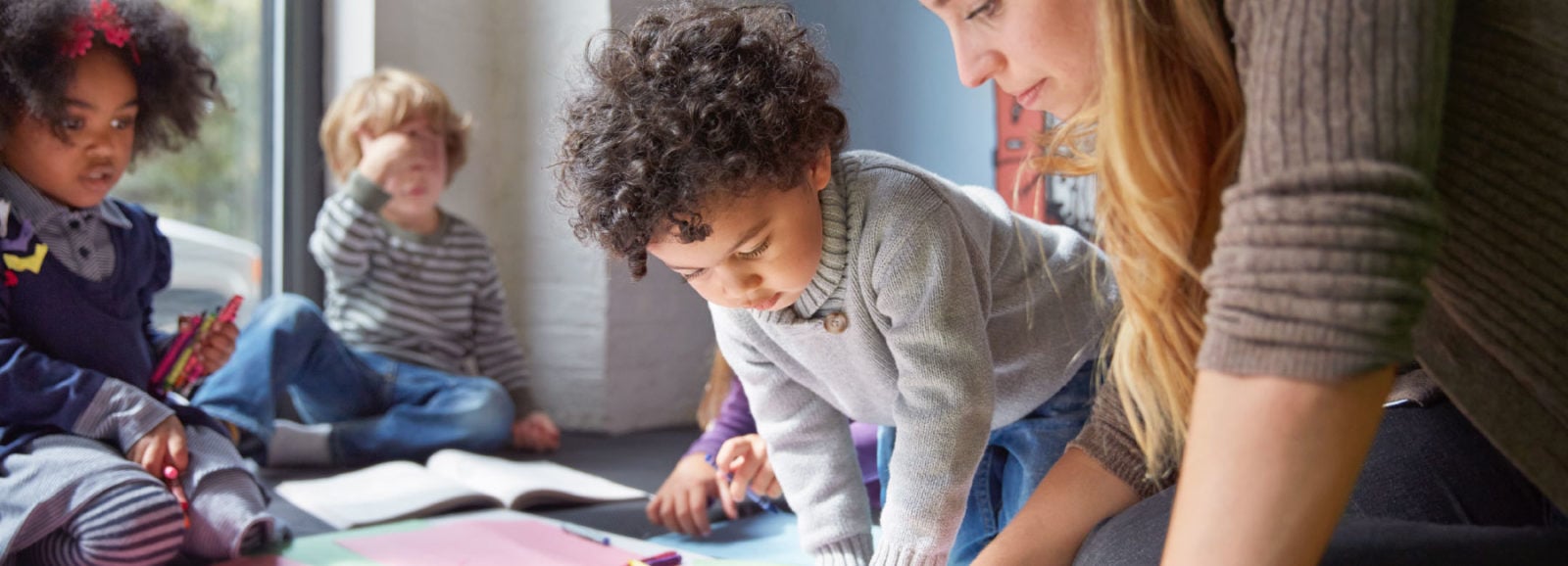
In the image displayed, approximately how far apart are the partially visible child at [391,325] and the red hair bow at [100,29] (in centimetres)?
59

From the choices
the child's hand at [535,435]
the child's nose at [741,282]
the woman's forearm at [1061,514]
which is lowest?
the child's hand at [535,435]

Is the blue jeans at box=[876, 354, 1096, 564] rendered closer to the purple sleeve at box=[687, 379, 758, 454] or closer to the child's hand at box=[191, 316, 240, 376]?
the purple sleeve at box=[687, 379, 758, 454]

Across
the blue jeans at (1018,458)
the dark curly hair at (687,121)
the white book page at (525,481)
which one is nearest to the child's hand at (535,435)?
the white book page at (525,481)

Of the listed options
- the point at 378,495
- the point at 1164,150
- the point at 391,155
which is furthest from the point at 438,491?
the point at 1164,150

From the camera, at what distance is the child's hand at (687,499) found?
4.29ft

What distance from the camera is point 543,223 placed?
2.21 meters

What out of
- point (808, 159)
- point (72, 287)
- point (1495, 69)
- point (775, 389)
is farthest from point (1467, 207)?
point (72, 287)

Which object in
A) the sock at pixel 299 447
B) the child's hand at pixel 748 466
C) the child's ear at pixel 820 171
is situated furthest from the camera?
the sock at pixel 299 447

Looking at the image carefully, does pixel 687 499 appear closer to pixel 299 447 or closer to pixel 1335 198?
pixel 299 447

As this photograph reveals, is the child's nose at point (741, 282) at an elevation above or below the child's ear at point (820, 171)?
below

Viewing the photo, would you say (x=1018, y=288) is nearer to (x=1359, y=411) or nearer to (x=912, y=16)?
(x=912, y=16)

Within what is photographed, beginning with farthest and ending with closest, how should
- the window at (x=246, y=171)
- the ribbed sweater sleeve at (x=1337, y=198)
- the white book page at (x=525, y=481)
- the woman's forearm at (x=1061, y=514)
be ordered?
the window at (x=246, y=171) < the white book page at (x=525, y=481) < the woman's forearm at (x=1061, y=514) < the ribbed sweater sleeve at (x=1337, y=198)

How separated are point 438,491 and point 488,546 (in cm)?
27

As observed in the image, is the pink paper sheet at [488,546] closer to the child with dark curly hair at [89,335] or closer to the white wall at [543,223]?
the child with dark curly hair at [89,335]
